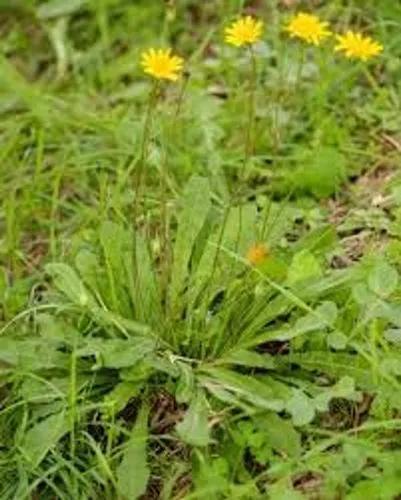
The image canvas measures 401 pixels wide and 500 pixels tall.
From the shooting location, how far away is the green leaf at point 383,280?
2.01 metres

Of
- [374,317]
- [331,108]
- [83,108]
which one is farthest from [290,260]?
[83,108]

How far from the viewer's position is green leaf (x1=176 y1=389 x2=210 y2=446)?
6.46 feet

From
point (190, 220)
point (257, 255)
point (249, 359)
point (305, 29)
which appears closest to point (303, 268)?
point (257, 255)

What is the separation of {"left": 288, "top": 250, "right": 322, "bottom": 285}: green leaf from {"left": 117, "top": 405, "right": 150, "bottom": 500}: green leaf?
0.41m

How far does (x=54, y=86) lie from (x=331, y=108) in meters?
0.86

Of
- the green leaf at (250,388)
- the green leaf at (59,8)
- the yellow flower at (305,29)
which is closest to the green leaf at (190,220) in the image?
the green leaf at (250,388)

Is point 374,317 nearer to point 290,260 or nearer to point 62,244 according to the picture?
point 290,260

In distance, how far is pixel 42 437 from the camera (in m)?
2.07

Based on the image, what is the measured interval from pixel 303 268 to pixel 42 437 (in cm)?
59

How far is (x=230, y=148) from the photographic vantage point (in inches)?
113

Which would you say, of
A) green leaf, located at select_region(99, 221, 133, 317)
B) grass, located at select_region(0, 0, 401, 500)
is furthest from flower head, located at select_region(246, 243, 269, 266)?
green leaf, located at select_region(99, 221, 133, 317)

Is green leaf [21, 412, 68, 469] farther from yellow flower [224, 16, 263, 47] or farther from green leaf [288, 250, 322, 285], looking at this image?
yellow flower [224, 16, 263, 47]

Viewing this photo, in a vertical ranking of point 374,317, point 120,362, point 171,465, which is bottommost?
point 171,465

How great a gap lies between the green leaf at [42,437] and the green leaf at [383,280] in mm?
620
